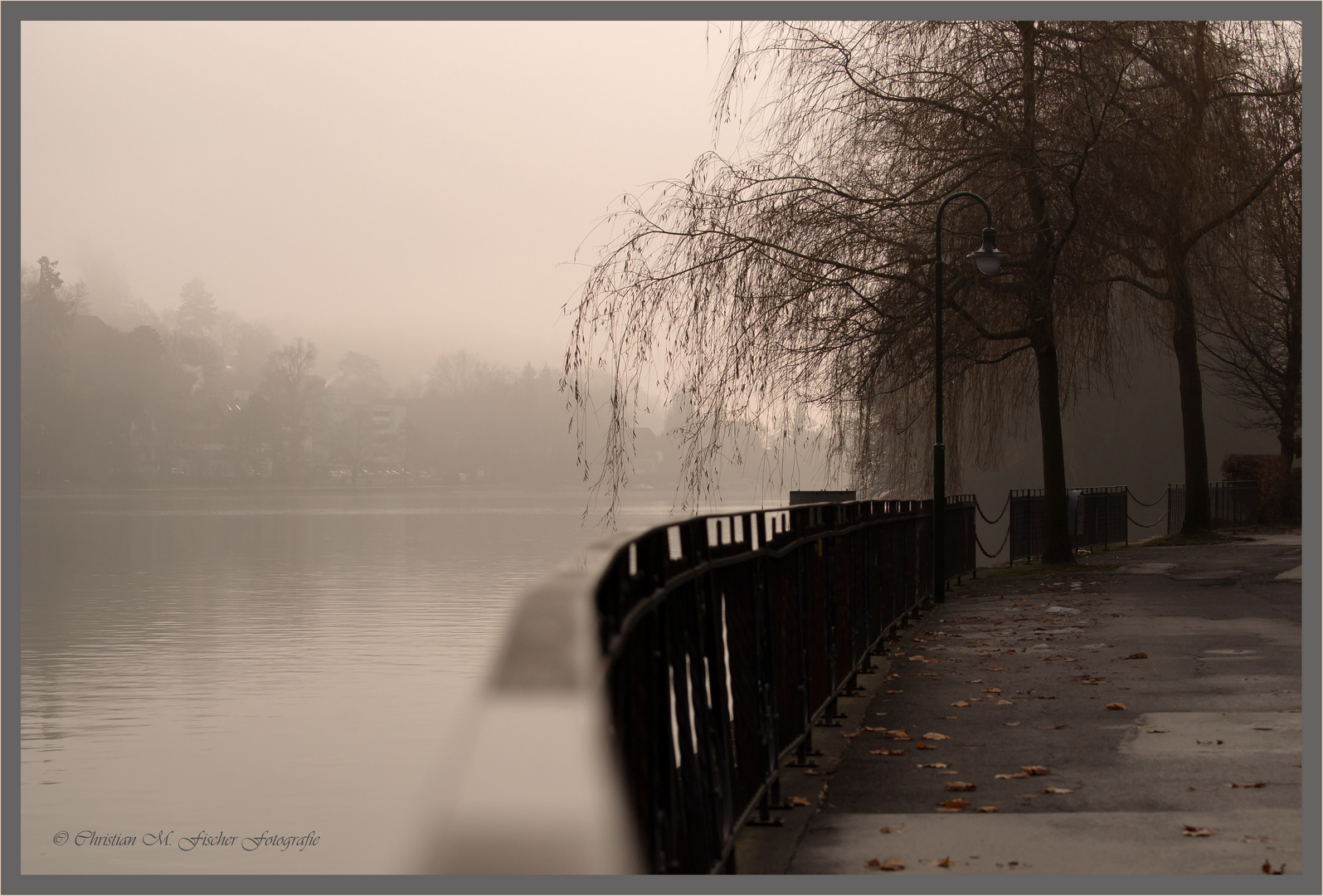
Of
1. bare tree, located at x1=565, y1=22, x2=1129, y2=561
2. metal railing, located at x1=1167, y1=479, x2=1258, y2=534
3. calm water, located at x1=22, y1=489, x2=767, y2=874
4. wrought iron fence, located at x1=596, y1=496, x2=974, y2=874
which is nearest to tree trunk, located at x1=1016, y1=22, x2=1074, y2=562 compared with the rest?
bare tree, located at x1=565, y1=22, x2=1129, y2=561

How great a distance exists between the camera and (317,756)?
1919 cm

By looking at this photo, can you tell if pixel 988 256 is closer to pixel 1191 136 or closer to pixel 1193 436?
pixel 1191 136

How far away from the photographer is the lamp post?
1764 cm

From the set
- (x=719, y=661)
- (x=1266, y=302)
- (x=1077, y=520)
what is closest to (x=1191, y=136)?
(x=1077, y=520)

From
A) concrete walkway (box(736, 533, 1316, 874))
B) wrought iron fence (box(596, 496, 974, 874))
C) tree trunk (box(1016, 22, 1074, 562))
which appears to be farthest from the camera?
tree trunk (box(1016, 22, 1074, 562))

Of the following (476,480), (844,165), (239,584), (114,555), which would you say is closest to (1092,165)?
(844,165)

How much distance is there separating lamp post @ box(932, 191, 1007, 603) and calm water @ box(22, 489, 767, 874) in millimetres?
7206

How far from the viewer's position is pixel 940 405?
1841 centimetres

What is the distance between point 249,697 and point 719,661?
20857mm

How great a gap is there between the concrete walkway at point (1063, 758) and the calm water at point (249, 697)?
214 centimetres

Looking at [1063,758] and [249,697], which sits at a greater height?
[1063,758]

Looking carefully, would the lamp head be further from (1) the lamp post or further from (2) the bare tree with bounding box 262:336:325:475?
(2) the bare tree with bounding box 262:336:325:475

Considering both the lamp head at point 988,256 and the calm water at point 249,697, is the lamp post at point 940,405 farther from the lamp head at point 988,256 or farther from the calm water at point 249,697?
the calm water at point 249,697

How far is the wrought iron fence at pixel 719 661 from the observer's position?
362 cm
